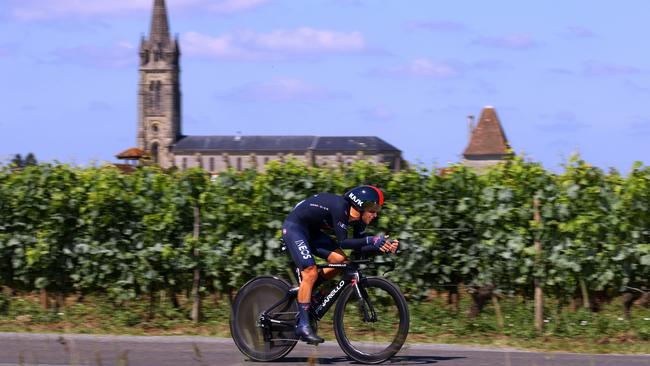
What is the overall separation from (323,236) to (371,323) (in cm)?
93

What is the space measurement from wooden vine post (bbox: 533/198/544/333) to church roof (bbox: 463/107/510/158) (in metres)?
103

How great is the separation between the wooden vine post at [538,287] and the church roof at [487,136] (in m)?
103

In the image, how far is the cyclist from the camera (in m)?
8.70

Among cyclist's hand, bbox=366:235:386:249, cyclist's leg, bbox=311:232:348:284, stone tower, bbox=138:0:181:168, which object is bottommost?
cyclist's leg, bbox=311:232:348:284

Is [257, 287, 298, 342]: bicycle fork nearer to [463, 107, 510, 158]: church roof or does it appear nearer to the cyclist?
the cyclist

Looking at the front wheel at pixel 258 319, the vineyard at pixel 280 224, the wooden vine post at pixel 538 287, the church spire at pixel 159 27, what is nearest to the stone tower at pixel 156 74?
the church spire at pixel 159 27

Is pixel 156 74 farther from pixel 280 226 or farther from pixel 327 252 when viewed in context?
pixel 327 252

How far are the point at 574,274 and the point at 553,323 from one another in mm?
646

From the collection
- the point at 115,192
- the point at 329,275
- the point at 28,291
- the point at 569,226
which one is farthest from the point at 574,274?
the point at 28,291

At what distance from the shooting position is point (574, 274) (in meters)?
11.8

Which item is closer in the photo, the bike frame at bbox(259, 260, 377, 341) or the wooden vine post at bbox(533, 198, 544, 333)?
the bike frame at bbox(259, 260, 377, 341)

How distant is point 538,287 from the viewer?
11.7 m

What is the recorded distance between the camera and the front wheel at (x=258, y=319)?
918cm

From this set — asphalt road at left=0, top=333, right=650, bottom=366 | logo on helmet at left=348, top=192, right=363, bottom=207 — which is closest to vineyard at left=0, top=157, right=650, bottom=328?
asphalt road at left=0, top=333, right=650, bottom=366
